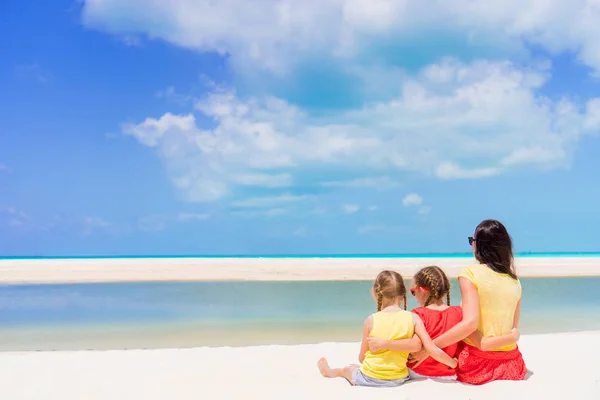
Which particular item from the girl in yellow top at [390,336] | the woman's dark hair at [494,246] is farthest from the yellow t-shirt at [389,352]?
the woman's dark hair at [494,246]

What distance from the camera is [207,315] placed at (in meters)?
10.9

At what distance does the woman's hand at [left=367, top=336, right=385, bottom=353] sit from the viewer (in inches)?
177

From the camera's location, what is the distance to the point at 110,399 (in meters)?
4.65

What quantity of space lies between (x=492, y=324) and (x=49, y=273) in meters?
24.3

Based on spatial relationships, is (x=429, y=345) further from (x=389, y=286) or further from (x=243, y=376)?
(x=243, y=376)

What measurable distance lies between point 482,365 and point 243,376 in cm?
215

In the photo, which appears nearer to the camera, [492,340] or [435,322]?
[492,340]

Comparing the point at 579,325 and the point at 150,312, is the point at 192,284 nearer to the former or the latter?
the point at 150,312

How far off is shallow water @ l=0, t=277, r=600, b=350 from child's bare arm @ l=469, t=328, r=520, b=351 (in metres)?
3.72

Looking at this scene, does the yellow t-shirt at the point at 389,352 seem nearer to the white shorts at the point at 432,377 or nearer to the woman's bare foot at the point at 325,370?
the white shorts at the point at 432,377

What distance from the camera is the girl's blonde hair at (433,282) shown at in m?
4.61

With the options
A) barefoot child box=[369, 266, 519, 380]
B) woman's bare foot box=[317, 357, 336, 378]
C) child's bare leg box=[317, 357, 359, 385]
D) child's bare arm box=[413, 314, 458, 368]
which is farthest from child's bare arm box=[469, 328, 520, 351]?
woman's bare foot box=[317, 357, 336, 378]

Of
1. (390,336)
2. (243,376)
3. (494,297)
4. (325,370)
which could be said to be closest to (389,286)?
(390,336)

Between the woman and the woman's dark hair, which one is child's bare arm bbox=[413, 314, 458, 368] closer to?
the woman
